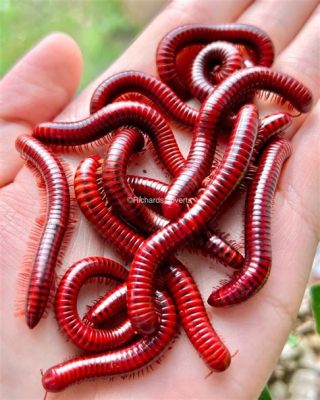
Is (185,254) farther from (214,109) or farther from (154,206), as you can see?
(214,109)

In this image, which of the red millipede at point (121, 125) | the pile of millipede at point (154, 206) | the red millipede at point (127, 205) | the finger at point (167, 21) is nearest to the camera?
the pile of millipede at point (154, 206)

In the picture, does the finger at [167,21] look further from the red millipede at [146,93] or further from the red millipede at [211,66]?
the red millipede at [211,66]

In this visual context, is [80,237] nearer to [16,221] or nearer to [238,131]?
[16,221]

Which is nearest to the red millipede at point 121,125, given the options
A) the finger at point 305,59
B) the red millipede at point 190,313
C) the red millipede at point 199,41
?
the red millipede at point 199,41

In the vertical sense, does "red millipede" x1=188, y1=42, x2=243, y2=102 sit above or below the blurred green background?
above

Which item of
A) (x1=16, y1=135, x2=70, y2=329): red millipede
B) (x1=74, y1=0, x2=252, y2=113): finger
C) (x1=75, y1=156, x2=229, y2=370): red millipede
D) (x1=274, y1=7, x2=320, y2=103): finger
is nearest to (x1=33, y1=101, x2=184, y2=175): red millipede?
(x1=16, y1=135, x2=70, y2=329): red millipede

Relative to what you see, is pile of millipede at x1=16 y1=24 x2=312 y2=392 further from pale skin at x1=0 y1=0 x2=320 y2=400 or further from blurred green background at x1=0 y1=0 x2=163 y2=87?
blurred green background at x1=0 y1=0 x2=163 y2=87

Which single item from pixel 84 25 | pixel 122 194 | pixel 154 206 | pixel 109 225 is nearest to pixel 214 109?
pixel 154 206

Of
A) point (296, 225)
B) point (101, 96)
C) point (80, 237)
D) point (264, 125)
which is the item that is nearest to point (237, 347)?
point (296, 225)
